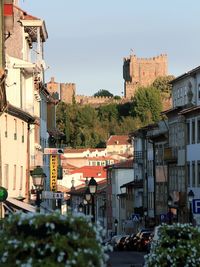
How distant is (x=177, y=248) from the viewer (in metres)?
18.5

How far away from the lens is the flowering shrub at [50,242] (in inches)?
508

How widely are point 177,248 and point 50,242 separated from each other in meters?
5.79

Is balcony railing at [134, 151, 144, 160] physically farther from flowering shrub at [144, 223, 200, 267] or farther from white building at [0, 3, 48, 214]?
flowering shrub at [144, 223, 200, 267]

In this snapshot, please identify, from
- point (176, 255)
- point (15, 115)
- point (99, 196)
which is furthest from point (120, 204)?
point (176, 255)

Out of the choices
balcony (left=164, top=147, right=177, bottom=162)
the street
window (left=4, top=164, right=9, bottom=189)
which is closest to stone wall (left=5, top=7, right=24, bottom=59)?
the street

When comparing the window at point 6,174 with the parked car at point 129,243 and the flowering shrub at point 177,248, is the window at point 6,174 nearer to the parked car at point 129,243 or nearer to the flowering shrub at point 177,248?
the parked car at point 129,243

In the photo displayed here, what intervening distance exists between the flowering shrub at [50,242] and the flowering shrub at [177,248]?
508 cm

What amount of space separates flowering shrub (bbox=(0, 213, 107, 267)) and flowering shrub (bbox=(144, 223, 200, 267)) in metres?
5.08

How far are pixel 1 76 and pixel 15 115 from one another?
1627 cm

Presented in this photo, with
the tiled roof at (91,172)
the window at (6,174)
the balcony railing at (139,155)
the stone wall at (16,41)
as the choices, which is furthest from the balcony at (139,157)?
the tiled roof at (91,172)

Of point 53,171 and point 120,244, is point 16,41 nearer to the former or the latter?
point 53,171

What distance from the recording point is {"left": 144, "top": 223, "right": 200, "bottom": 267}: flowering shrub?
1831 cm

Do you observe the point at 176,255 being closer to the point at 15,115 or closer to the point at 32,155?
the point at 15,115

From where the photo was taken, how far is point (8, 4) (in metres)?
41.5
